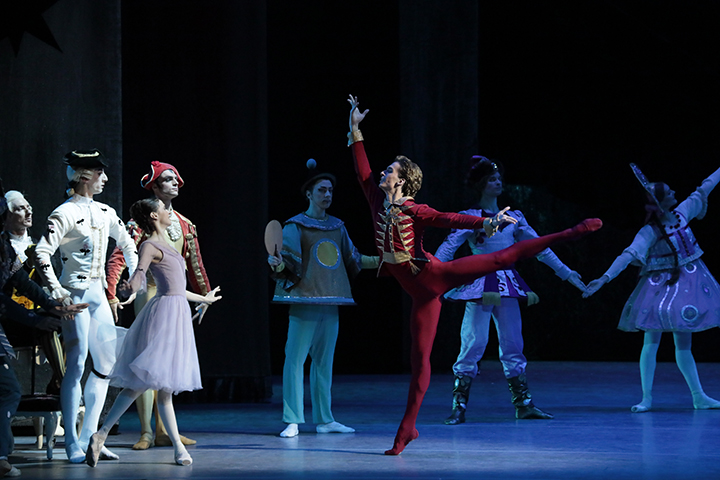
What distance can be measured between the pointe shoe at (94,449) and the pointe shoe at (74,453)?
214 millimetres

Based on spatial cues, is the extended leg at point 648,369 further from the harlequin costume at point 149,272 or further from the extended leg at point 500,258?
the harlequin costume at point 149,272

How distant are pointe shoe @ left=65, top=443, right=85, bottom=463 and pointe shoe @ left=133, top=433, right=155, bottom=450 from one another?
406 mm

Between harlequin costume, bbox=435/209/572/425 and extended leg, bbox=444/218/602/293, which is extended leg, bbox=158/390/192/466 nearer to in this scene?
extended leg, bbox=444/218/602/293

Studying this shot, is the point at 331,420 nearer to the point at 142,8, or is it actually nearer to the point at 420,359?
the point at 420,359

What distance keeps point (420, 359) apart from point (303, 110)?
16.1 ft

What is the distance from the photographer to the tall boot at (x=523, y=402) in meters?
5.54

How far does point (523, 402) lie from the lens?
218 inches

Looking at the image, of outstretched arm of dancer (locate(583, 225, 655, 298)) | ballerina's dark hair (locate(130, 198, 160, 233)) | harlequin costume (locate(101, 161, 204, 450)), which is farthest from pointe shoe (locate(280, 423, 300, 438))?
outstretched arm of dancer (locate(583, 225, 655, 298))

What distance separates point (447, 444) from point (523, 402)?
105cm

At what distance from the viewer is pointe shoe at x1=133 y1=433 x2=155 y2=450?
4701 millimetres

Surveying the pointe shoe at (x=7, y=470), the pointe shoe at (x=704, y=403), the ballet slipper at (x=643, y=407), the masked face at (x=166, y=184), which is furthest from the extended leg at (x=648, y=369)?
the pointe shoe at (x=7, y=470)

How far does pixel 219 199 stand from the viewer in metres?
6.86

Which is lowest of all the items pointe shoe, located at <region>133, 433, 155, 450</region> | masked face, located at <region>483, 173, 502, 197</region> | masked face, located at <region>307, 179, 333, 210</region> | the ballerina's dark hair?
pointe shoe, located at <region>133, 433, 155, 450</region>

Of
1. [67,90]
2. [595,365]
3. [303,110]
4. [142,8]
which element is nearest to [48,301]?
[67,90]
